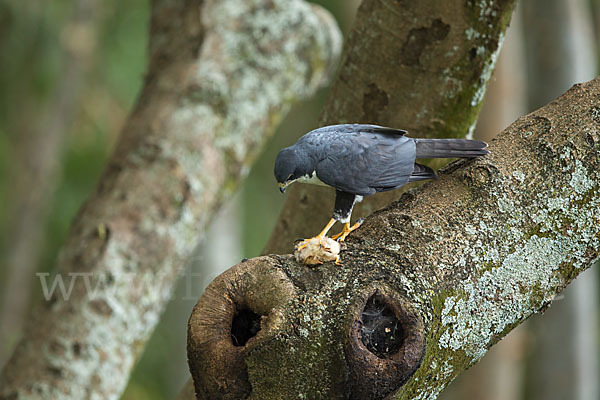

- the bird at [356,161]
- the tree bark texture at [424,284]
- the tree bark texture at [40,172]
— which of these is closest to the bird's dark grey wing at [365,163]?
the bird at [356,161]

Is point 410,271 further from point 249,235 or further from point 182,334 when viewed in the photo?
point 249,235

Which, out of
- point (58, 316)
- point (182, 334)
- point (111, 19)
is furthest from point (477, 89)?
point (111, 19)

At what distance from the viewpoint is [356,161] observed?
1.50m

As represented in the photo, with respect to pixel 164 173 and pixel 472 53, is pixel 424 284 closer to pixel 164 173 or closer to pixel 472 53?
pixel 472 53

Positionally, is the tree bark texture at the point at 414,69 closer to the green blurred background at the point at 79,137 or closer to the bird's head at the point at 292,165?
the bird's head at the point at 292,165

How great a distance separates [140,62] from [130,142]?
651 centimetres

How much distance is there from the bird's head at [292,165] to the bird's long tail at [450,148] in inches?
11.0

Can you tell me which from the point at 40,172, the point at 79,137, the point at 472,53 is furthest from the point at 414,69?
the point at 79,137

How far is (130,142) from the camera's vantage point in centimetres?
278

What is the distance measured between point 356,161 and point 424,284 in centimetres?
40

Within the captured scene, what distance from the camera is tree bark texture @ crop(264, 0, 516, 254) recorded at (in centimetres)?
193

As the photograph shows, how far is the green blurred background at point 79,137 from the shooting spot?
5.73 m

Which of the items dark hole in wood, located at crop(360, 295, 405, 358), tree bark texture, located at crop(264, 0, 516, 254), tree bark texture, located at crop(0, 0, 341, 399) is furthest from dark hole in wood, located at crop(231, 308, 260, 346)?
tree bark texture, located at crop(0, 0, 341, 399)

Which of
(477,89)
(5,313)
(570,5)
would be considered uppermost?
(570,5)
